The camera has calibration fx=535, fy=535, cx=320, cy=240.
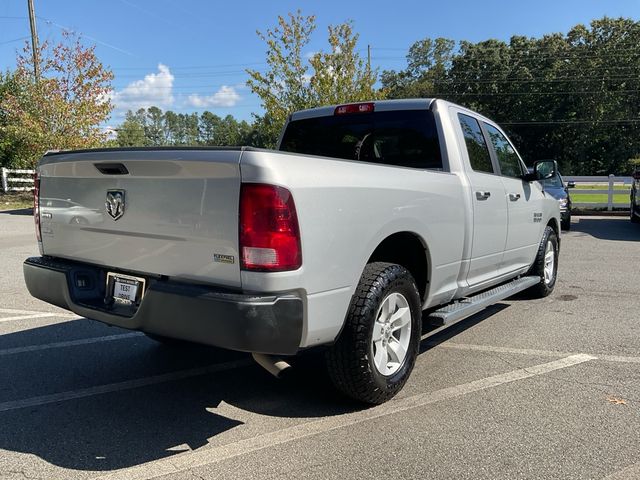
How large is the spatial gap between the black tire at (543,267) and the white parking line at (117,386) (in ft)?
11.8

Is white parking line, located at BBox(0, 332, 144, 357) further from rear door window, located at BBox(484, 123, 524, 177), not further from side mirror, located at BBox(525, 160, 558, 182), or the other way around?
side mirror, located at BBox(525, 160, 558, 182)

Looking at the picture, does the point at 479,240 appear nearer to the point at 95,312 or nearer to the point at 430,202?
the point at 430,202

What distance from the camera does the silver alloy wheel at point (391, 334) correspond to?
11.1 ft

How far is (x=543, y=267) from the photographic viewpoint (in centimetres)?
618

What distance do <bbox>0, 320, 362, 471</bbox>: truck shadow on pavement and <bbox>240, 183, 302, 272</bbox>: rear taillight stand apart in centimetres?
113

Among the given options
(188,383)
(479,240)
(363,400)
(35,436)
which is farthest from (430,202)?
(35,436)

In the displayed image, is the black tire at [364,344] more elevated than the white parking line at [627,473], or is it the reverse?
the black tire at [364,344]

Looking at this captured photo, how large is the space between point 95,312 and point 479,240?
3.00 m

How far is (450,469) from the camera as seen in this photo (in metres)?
2.72

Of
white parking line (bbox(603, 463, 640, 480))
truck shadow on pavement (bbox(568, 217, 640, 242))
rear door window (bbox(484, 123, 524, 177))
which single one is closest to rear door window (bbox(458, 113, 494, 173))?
rear door window (bbox(484, 123, 524, 177))

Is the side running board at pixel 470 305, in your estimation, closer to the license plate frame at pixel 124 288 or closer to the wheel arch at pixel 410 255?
the wheel arch at pixel 410 255

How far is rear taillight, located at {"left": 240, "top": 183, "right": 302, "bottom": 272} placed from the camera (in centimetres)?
265

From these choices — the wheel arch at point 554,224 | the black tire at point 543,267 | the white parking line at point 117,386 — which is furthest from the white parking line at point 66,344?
the wheel arch at point 554,224

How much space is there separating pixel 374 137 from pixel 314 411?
96.2 inches
